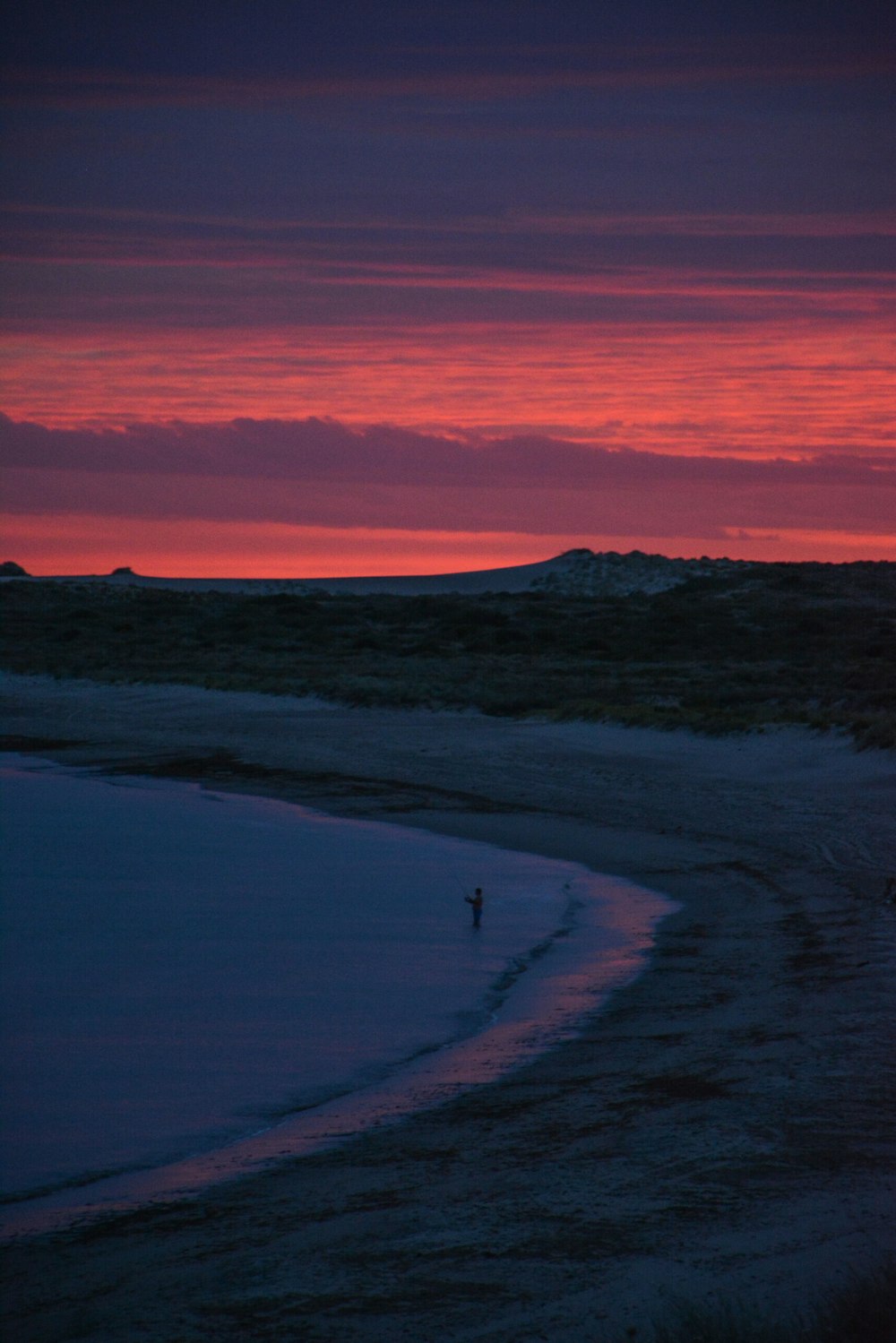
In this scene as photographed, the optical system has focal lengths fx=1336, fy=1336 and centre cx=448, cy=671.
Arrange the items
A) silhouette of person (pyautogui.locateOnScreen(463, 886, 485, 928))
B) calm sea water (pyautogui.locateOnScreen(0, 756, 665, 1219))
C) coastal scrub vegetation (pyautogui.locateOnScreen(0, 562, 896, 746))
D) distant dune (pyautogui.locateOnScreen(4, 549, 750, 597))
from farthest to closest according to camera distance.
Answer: distant dune (pyautogui.locateOnScreen(4, 549, 750, 597)) → coastal scrub vegetation (pyautogui.locateOnScreen(0, 562, 896, 746)) → silhouette of person (pyautogui.locateOnScreen(463, 886, 485, 928)) → calm sea water (pyautogui.locateOnScreen(0, 756, 665, 1219))

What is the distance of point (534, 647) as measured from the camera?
45750 millimetres

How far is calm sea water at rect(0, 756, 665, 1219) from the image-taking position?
6.54 metres

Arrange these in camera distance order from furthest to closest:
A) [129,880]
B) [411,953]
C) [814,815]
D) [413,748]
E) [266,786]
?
[413,748], [266,786], [814,815], [129,880], [411,953]

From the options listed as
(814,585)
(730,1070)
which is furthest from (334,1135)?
(814,585)

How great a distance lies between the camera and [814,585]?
2687 inches

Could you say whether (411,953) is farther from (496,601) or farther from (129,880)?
(496,601)

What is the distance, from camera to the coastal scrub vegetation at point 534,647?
2705 cm

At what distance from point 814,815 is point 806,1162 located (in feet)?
37.1

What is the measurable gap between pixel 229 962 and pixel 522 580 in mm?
91926

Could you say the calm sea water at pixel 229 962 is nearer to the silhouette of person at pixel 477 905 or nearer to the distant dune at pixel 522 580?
the silhouette of person at pixel 477 905

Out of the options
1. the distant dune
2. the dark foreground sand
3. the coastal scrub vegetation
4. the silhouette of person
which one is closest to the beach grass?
the dark foreground sand

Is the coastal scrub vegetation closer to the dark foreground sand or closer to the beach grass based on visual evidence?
the dark foreground sand

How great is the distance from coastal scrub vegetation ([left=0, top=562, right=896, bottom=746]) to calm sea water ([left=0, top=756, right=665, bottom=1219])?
899 centimetres

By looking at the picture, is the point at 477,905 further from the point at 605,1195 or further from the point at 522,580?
the point at 522,580
